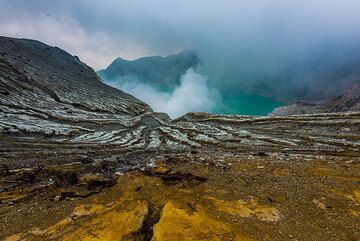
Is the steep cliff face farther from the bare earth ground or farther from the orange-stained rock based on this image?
the orange-stained rock

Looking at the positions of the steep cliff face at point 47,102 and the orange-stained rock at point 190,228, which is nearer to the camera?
the orange-stained rock at point 190,228

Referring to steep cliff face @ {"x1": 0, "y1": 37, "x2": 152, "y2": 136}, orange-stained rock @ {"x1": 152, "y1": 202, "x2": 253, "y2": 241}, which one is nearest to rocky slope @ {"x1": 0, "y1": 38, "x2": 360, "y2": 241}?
orange-stained rock @ {"x1": 152, "y1": 202, "x2": 253, "y2": 241}

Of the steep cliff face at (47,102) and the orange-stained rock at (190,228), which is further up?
the steep cliff face at (47,102)

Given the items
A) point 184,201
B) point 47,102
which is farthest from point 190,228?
point 47,102

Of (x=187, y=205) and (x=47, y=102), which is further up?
(x=47, y=102)

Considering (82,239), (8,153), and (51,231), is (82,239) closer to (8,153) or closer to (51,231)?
(51,231)

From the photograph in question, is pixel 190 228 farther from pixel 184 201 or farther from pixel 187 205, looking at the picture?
pixel 184 201

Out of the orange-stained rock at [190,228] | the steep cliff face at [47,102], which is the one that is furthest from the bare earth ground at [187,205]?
the steep cliff face at [47,102]

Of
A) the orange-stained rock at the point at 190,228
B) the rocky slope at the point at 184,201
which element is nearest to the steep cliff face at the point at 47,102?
the rocky slope at the point at 184,201

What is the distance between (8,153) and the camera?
52969mm

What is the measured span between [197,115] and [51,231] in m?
132

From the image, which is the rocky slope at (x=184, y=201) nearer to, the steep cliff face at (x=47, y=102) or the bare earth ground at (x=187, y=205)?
the bare earth ground at (x=187, y=205)

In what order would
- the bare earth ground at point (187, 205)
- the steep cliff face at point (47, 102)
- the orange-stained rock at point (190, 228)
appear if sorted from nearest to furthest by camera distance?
the orange-stained rock at point (190, 228), the bare earth ground at point (187, 205), the steep cliff face at point (47, 102)

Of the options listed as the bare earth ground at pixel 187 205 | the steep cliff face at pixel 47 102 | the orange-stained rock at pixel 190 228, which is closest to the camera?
the orange-stained rock at pixel 190 228
